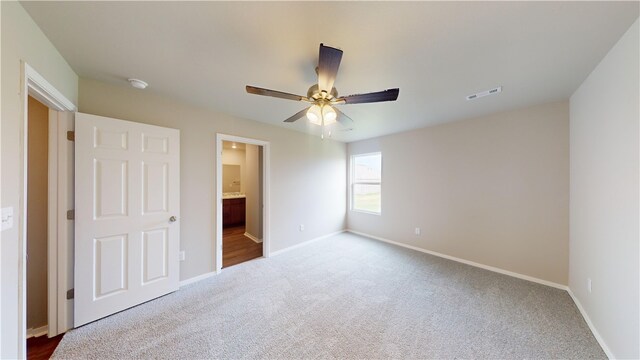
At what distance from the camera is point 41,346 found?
1.66 m

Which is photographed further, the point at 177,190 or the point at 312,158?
the point at 312,158

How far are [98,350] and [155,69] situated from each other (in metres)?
2.40

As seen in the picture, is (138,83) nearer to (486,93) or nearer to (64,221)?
(64,221)

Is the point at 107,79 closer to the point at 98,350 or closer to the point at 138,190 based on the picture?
the point at 138,190

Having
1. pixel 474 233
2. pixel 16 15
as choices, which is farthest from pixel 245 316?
pixel 474 233

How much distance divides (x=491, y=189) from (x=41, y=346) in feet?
17.1

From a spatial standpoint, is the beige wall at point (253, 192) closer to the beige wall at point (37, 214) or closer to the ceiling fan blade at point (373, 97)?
the beige wall at point (37, 214)

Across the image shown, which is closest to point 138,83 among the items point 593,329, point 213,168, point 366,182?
point 213,168

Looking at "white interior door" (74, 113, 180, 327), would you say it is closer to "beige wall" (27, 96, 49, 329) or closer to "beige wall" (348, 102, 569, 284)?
"beige wall" (27, 96, 49, 329)

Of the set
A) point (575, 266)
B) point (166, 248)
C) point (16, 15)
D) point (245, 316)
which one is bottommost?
point (245, 316)

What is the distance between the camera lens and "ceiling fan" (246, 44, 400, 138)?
129cm

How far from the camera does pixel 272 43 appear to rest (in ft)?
4.87

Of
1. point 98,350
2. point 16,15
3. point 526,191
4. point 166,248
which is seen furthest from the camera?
point 526,191

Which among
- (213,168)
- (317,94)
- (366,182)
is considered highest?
(317,94)
